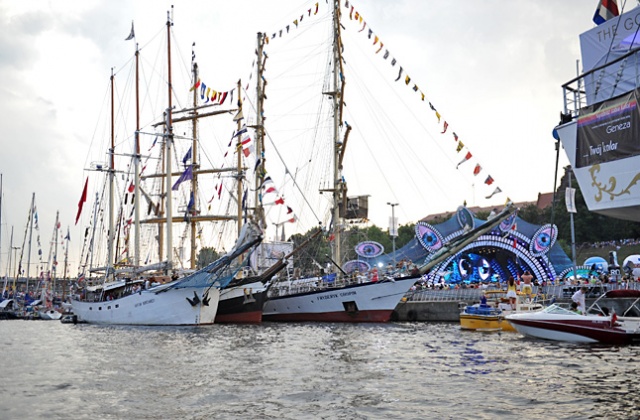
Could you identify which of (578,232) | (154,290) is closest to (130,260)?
(154,290)

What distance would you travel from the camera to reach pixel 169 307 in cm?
4128

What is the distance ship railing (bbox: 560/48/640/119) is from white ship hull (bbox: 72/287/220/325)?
2914cm

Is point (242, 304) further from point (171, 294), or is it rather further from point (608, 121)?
point (608, 121)

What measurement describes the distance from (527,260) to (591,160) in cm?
4501

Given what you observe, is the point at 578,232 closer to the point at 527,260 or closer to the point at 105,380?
the point at 527,260

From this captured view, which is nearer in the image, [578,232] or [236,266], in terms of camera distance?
[236,266]

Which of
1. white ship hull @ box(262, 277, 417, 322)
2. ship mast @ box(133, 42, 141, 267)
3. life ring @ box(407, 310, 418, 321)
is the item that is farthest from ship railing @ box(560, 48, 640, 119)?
ship mast @ box(133, 42, 141, 267)

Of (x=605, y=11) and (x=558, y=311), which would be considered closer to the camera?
(x=605, y=11)

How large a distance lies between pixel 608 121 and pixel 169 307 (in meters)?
32.1

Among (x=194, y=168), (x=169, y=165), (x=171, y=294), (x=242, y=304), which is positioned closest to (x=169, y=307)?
(x=171, y=294)

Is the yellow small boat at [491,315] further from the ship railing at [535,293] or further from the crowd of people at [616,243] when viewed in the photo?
the crowd of people at [616,243]

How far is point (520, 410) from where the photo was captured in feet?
44.1

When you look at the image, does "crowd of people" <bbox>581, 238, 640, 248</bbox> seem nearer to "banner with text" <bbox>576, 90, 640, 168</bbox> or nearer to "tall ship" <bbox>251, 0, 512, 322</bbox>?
"tall ship" <bbox>251, 0, 512, 322</bbox>

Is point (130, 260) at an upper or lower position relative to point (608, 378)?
upper
